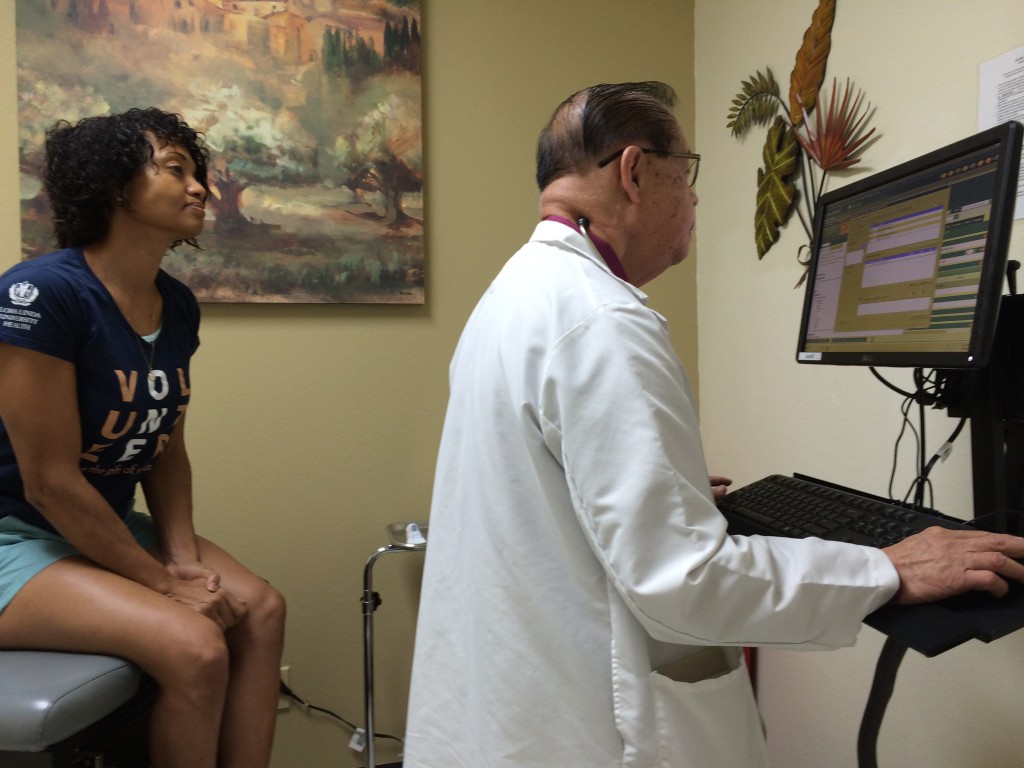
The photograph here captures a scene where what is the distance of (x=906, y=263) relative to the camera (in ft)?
3.48

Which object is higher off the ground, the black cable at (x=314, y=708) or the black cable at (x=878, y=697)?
the black cable at (x=878, y=697)

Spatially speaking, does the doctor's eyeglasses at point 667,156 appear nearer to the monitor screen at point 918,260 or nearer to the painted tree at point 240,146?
the monitor screen at point 918,260

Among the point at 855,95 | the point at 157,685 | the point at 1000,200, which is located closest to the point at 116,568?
the point at 157,685

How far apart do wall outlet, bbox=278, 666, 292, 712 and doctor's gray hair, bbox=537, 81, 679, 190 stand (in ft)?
5.05

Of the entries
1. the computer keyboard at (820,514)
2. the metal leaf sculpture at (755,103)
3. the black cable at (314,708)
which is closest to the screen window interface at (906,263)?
the computer keyboard at (820,514)

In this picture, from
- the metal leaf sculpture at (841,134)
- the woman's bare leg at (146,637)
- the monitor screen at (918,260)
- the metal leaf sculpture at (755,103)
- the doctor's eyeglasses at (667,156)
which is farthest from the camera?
the metal leaf sculpture at (755,103)

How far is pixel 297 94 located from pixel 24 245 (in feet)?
2.51

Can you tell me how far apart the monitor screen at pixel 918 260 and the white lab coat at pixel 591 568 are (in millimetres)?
374

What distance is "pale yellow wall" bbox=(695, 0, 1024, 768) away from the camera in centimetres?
134

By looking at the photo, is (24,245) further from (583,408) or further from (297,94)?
(583,408)

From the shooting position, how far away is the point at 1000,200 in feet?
2.89

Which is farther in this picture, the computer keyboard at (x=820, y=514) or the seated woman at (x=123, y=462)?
the seated woman at (x=123, y=462)

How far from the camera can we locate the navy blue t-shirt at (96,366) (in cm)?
118

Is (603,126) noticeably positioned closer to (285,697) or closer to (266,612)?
(266,612)
